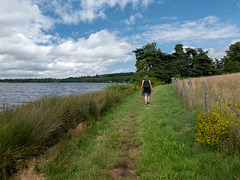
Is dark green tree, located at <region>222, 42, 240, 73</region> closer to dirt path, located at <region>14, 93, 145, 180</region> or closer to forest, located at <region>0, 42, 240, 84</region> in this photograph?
forest, located at <region>0, 42, 240, 84</region>

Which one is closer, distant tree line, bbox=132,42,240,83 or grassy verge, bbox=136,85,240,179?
grassy verge, bbox=136,85,240,179

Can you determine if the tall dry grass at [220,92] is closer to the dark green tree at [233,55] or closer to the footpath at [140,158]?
the footpath at [140,158]

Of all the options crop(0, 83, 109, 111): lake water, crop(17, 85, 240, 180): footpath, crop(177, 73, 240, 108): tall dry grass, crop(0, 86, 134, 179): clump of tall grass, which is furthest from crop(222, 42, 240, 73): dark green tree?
crop(0, 86, 134, 179): clump of tall grass

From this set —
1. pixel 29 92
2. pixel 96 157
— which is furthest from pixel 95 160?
pixel 29 92

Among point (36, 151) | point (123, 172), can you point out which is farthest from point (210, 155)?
point (36, 151)

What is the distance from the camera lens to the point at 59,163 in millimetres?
3285

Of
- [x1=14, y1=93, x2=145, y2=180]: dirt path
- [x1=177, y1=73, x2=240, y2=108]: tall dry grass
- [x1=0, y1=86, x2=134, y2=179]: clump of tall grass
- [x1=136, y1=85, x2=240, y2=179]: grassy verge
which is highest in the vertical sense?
[x1=177, y1=73, x2=240, y2=108]: tall dry grass

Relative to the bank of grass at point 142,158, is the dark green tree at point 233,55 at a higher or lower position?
higher

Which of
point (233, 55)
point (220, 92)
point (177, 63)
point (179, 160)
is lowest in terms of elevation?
point (179, 160)

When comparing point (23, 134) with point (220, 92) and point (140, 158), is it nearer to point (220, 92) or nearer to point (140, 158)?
point (140, 158)

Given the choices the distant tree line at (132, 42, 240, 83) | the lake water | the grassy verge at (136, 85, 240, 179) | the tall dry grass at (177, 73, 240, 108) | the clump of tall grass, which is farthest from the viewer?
the distant tree line at (132, 42, 240, 83)

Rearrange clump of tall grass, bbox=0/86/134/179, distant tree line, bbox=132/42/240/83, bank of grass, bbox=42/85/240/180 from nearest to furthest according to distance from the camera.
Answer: bank of grass, bbox=42/85/240/180 → clump of tall grass, bbox=0/86/134/179 → distant tree line, bbox=132/42/240/83

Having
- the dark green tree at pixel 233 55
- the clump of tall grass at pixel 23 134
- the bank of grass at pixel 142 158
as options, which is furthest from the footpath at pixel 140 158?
the dark green tree at pixel 233 55

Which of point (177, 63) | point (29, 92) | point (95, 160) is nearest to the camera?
point (95, 160)
